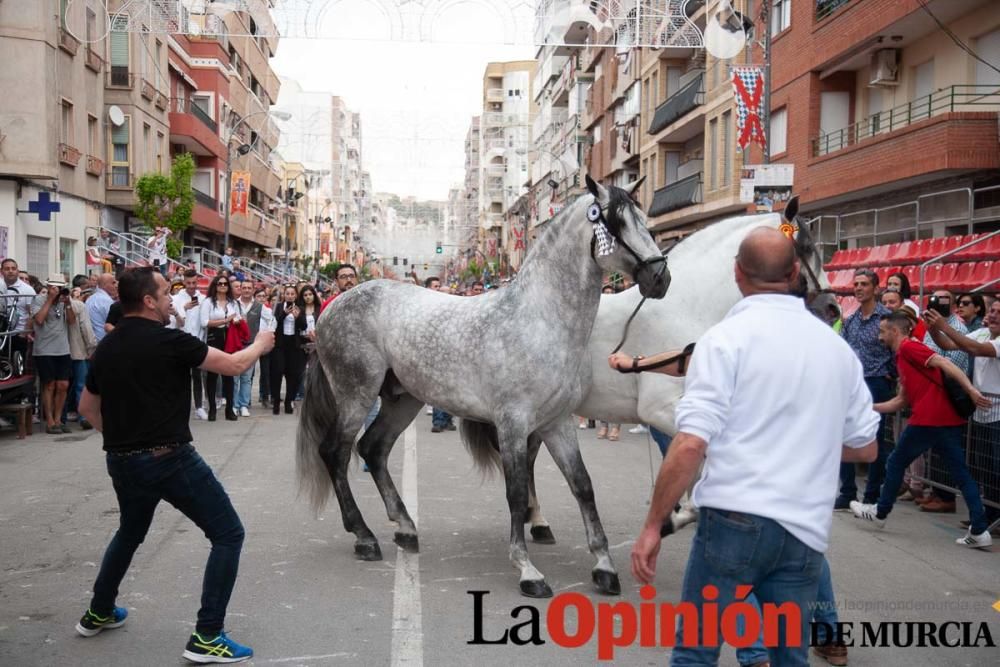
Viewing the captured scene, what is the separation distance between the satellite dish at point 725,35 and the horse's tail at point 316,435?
1083cm

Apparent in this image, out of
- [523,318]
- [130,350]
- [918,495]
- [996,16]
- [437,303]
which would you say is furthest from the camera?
[996,16]

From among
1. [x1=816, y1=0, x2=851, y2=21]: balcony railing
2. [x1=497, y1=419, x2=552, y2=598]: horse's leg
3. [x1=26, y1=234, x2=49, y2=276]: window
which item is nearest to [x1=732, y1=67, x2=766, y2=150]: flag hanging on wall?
[x1=816, y1=0, x2=851, y2=21]: balcony railing

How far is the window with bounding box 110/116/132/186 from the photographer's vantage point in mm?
30141

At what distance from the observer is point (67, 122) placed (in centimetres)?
2533

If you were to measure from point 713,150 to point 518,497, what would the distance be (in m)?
26.5

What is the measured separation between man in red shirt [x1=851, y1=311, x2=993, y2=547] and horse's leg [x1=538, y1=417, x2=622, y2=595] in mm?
2703

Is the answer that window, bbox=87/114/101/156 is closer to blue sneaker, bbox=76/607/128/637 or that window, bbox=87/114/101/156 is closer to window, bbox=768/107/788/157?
window, bbox=768/107/788/157

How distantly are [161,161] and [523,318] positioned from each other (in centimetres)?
3210

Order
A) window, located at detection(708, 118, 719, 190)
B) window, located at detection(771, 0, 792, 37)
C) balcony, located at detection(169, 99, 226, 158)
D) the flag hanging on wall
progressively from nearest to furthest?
the flag hanging on wall → window, located at detection(771, 0, 792, 37) → window, located at detection(708, 118, 719, 190) → balcony, located at detection(169, 99, 226, 158)

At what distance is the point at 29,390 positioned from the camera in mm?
12117

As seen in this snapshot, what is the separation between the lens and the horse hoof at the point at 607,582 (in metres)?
5.41

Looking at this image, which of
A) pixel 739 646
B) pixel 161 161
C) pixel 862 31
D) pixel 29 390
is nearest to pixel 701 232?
pixel 739 646

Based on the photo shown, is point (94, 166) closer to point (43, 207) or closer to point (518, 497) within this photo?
point (43, 207)

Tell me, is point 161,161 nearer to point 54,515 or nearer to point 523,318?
point 54,515
